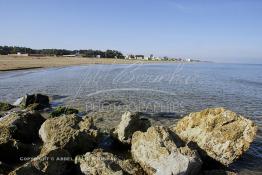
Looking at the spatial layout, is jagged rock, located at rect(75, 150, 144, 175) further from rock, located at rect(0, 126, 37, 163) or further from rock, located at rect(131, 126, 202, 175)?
rock, located at rect(0, 126, 37, 163)

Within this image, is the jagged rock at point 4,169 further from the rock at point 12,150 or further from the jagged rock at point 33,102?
the jagged rock at point 33,102

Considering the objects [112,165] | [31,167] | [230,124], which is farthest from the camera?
[230,124]

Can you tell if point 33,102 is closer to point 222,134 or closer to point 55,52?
point 222,134

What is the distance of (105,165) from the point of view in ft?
32.9

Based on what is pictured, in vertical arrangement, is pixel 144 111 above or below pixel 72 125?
below

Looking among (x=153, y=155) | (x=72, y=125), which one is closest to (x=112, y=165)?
(x=153, y=155)

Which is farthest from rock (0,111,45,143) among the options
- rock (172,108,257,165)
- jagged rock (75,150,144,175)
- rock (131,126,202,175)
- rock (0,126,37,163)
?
rock (172,108,257,165)

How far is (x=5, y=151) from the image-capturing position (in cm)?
1162

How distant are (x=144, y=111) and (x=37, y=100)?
25.5 feet

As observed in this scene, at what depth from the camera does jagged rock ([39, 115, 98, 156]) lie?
11.8 m

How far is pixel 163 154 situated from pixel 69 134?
3.65m

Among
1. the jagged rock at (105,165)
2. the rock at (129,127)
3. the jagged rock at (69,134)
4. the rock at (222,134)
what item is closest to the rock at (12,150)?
the jagged rock at (69,134)

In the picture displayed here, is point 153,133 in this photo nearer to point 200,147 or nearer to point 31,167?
point 200,147

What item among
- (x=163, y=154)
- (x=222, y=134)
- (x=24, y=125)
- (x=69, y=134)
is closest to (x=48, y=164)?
(x=69, y=134)
